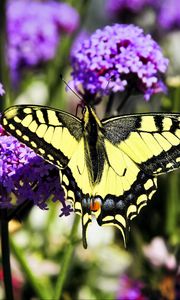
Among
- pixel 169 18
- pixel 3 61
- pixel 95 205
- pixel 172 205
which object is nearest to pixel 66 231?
pixel 172 205

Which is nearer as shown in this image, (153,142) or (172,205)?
(153,142)

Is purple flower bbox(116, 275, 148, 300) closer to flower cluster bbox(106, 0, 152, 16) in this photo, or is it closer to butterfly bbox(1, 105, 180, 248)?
butterfly bbox(1, 105, 180, 248)

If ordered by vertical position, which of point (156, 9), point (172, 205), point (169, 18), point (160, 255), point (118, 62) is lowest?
point (160, 255)

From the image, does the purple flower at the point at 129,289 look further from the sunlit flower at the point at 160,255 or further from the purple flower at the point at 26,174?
the purple flower at the point at 26,174

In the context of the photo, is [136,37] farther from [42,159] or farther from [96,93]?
[42,159]

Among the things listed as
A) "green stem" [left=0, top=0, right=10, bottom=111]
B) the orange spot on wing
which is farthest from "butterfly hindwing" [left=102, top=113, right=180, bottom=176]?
"green stem" [left=0, top=0, right=10, bottom=111]

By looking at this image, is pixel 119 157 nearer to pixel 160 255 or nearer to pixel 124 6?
pixel 160 255

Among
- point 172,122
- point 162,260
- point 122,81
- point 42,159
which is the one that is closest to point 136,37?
point 122,81
